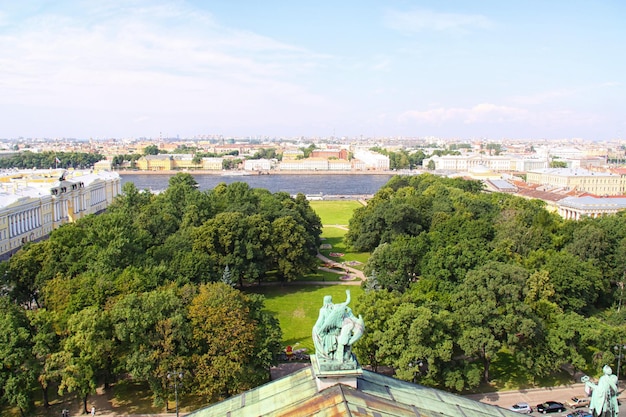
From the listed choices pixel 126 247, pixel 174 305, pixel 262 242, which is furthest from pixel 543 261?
pixel 126 247

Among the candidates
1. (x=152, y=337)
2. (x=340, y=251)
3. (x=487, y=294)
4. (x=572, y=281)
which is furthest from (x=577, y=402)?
(x=340, y=251)

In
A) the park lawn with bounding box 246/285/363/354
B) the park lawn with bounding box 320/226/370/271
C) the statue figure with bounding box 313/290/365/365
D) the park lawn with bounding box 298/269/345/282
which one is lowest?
the park lawn with bounding box 246/285/363/354

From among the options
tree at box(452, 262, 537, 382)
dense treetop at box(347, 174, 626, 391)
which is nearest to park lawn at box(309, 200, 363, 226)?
dense treetop at box(347, 174, 626, 391)

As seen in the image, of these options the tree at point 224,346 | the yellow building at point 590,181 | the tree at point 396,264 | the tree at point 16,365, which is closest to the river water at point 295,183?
the yellow building at point 590,181

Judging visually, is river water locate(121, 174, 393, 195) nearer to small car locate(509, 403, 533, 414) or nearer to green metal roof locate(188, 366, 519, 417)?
small car locate(509, 403, 533, 414)

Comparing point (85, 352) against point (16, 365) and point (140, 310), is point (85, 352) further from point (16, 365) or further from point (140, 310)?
point (140, 310)

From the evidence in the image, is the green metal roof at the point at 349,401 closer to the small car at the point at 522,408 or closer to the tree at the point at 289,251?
the small car at the point at 522,408
